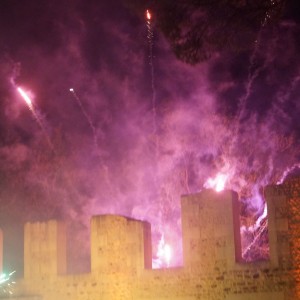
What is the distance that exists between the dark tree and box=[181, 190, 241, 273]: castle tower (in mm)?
2881

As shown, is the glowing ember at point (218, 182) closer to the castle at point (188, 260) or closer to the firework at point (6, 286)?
the castle at point (188, 260)

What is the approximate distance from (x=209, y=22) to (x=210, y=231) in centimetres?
408

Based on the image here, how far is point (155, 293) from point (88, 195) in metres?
10.0

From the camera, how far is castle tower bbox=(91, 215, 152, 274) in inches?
588

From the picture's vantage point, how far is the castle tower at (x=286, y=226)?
13.3 meters

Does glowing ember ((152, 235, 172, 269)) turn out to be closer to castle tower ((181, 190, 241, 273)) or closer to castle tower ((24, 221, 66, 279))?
castle tower ((24, 221, 66, 279))

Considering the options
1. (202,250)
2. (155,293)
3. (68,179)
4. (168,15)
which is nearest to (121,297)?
(155,293)

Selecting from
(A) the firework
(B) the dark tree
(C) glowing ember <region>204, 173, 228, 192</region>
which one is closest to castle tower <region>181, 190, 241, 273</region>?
(B) the dark tree

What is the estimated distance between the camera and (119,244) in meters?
15.2

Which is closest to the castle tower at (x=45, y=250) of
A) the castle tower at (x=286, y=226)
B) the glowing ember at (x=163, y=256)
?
the glowing ember at (x=163, y=256)

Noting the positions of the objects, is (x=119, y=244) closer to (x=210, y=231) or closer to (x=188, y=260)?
(x=188, y=260)

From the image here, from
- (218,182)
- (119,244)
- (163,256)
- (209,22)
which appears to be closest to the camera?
(209,22)

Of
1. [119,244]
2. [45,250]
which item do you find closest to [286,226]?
[119,244]

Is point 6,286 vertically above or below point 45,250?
below
